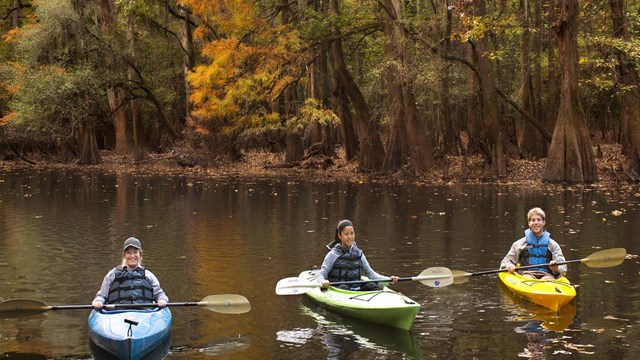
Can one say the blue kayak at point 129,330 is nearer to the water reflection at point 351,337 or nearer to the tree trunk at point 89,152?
the water reflection at point 351,337

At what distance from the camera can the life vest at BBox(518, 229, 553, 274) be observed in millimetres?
11453

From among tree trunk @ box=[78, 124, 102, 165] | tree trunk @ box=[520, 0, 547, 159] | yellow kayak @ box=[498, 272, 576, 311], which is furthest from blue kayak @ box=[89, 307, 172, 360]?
tree trunk @ box=[78, 124, 102, 165]

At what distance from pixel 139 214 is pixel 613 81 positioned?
2067 cm

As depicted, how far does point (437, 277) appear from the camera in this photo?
10.8 metres

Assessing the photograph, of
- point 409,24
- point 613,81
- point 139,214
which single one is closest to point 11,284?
point 139,214

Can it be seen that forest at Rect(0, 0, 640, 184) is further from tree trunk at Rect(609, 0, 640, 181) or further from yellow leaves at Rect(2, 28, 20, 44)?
yellow leaves at Rect(2, 28, 20, 44)

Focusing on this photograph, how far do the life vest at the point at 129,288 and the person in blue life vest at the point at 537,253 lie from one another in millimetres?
5042

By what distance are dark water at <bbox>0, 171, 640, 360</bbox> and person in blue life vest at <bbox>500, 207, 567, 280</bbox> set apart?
0.48m

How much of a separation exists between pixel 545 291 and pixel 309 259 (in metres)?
4.94

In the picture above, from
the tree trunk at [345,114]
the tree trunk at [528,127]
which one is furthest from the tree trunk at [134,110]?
the tree trunk at [528,127]

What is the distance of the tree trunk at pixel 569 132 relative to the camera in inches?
1097

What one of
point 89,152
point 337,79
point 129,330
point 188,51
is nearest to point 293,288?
point 129,330

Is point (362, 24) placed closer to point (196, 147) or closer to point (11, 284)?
point (196, 147)

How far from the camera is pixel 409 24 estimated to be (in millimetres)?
31438
